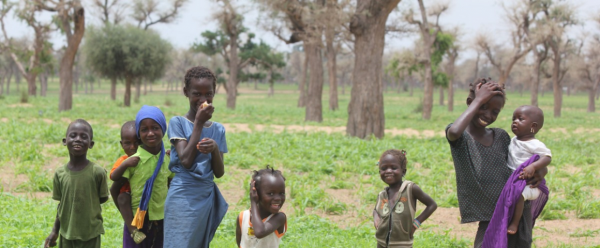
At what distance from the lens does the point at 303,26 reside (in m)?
21.0

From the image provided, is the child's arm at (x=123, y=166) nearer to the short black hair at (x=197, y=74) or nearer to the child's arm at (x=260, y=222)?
the short black hair at (x=197, y=74)

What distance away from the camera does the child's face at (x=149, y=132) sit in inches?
125

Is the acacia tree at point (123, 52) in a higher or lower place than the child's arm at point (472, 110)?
higher

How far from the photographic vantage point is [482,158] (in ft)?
10.2

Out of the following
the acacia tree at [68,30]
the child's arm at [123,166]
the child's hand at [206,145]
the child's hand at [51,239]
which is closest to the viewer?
the child's hand at [206,145]

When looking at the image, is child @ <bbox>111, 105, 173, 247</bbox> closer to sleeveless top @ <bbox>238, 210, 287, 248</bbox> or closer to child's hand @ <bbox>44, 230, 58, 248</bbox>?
child's hand @ <bbox>44, 230, 58, 248</bbox>

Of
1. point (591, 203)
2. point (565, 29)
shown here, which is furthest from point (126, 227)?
point (565, 29)

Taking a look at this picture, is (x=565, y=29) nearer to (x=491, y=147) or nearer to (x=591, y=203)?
(x=591, y=203)

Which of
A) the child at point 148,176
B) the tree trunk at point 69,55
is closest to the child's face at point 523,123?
the child at point 148,176

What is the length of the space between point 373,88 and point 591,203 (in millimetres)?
6901

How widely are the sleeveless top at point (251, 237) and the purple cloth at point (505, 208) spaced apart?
1.23m

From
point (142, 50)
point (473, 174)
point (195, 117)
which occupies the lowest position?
point (473, 174)

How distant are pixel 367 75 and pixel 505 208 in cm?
987

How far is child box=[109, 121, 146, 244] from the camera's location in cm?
319
